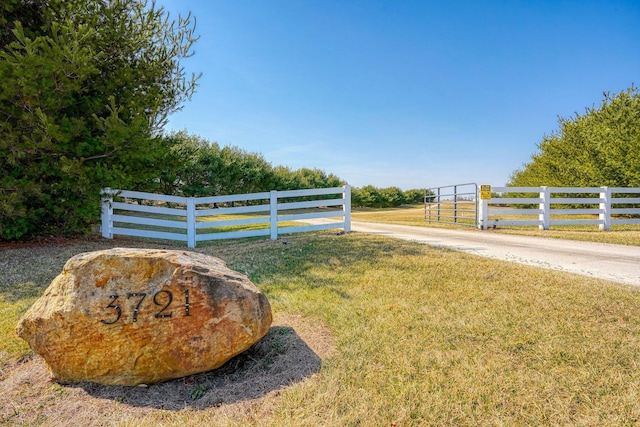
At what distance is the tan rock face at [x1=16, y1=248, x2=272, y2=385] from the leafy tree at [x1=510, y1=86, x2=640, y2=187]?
18.7m

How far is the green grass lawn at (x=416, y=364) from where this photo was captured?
2104mm

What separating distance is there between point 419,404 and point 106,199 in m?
8.75

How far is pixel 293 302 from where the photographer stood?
410cm

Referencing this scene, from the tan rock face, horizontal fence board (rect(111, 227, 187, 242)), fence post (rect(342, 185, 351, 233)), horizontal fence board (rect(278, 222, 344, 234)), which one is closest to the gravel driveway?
fence post (rect(342, 185, 351, 233))

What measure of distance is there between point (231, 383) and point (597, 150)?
20.2 m

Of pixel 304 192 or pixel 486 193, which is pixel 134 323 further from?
pixel 486 193

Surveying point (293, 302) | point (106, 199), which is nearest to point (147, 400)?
point (293, 302)

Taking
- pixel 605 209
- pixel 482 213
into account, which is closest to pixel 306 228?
pixel 482 213

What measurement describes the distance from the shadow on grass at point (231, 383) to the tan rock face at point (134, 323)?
0.09 m

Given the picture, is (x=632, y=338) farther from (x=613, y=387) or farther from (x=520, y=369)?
(x=520, y=369)

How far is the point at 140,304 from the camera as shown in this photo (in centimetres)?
265

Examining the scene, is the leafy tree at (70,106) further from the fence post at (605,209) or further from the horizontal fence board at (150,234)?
the fence post at (605,209)

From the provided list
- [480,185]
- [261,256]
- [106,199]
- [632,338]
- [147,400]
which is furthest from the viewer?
[480,185]

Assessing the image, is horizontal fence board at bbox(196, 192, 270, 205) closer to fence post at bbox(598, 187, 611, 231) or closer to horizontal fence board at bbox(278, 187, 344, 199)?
horizontal fence board at bbox(278, 187, 344, 199)
